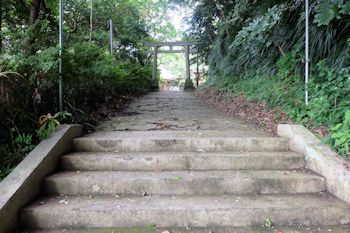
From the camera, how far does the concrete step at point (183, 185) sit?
236cm

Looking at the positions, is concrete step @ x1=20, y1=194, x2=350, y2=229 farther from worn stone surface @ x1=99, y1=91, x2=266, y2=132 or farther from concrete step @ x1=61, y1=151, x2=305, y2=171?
worn stone surface @ x1=99, y1=91, x2=266, y2=132

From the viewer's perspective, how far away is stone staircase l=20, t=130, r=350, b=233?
2061mm

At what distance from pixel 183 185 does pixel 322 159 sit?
1286mm

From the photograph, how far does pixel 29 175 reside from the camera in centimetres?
217

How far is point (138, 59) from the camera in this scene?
38.6 ft

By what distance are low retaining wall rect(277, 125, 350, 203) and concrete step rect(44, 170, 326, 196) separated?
0.12 metres

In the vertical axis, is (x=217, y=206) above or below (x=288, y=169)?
below

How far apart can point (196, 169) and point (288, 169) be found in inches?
35.8

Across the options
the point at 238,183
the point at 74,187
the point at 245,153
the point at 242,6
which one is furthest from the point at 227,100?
the point at 74,187

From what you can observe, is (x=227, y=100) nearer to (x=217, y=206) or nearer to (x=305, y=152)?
(x=305, y=152)

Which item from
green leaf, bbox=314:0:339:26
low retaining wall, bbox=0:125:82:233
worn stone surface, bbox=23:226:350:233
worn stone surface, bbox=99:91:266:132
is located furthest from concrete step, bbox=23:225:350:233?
green leaf, bbox=314:0:339:26

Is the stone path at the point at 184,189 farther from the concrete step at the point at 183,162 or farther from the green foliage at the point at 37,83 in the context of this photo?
the green foliage at the point at 37,83

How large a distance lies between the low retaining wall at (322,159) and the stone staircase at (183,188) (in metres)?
0.07

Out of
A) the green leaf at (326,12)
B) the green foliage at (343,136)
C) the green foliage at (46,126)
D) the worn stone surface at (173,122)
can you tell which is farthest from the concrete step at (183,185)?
the green leaf at (326,12)
